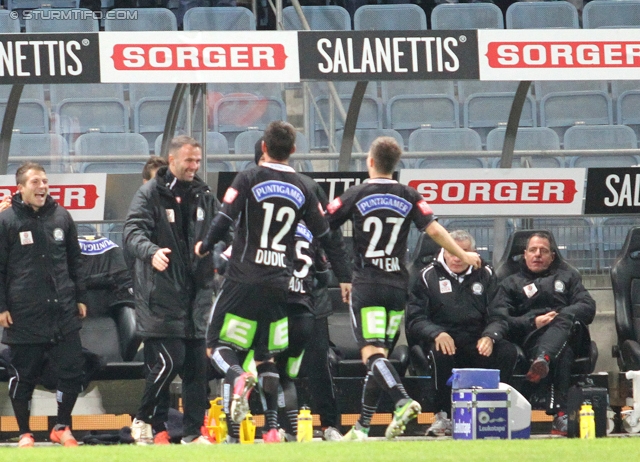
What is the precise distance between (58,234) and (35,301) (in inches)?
19.3

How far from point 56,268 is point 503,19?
787cm

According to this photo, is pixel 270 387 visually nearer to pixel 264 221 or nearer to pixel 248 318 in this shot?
pixel 248 318

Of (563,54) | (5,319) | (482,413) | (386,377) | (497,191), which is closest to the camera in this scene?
(386,377)

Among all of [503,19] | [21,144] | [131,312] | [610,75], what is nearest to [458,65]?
[610,75]

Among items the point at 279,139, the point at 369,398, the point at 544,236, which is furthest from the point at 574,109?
the point at 279,139

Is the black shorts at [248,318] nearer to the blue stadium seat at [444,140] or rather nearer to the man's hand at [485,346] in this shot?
the man's hand at [485,346]

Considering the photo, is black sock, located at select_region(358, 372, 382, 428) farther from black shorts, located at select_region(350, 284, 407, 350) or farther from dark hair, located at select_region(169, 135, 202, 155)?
dark hair, located at select_region(169, 135, 202, 155)

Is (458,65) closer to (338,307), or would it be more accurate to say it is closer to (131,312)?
(338,307)

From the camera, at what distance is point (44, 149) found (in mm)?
9656

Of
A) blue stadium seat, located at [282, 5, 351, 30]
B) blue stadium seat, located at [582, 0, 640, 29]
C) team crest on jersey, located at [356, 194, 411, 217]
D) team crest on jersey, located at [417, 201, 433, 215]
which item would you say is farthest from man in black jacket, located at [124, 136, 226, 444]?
blue stadium seat, located at [582, 0, 640, 29]

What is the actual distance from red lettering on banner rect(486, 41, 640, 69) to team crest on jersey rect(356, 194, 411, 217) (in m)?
2.09

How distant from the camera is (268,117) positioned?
417 inches

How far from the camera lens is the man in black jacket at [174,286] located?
732cm

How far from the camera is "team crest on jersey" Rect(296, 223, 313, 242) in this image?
7.55 metres
